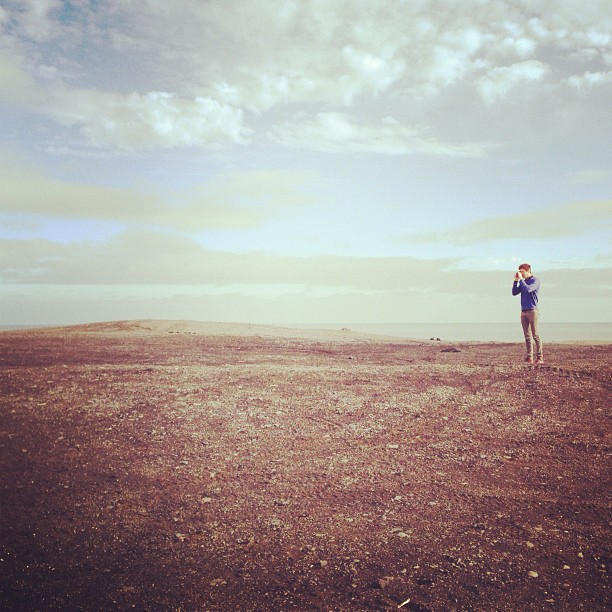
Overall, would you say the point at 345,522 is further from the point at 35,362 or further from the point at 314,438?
the point at 35,362

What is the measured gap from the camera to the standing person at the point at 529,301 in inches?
536

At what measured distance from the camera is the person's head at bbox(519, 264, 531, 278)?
1387cm

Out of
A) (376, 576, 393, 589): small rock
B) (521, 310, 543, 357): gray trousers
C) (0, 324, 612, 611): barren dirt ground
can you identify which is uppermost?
(521, 310, 543, 357): gray trousers

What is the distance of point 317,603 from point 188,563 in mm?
1244

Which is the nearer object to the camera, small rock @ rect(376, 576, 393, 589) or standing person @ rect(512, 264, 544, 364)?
small rock @ rect(376, 576, 393, 589)

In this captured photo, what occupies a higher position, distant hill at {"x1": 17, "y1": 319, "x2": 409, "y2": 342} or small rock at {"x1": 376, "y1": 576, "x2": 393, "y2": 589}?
distant hill at {"x1": 17, "y1": 319, "x2": 409, "y2": 342}

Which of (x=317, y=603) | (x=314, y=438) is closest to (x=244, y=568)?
(x=317, y=603)

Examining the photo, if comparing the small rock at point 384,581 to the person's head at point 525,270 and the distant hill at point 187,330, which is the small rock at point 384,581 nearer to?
the person's head at point 525,270

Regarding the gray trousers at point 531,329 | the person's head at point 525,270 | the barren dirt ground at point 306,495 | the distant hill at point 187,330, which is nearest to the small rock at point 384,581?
the barren dirt ground at point 306,495

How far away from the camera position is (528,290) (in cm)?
1371

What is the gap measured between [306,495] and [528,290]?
10.8 m

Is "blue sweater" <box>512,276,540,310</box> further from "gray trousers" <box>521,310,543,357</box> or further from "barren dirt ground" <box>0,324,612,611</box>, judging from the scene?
"barren dirt ground" <box>0,324,612,611</box>

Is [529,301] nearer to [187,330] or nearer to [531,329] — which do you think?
[531,329]

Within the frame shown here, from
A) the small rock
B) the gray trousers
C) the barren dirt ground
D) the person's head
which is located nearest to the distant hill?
the gray trousers
